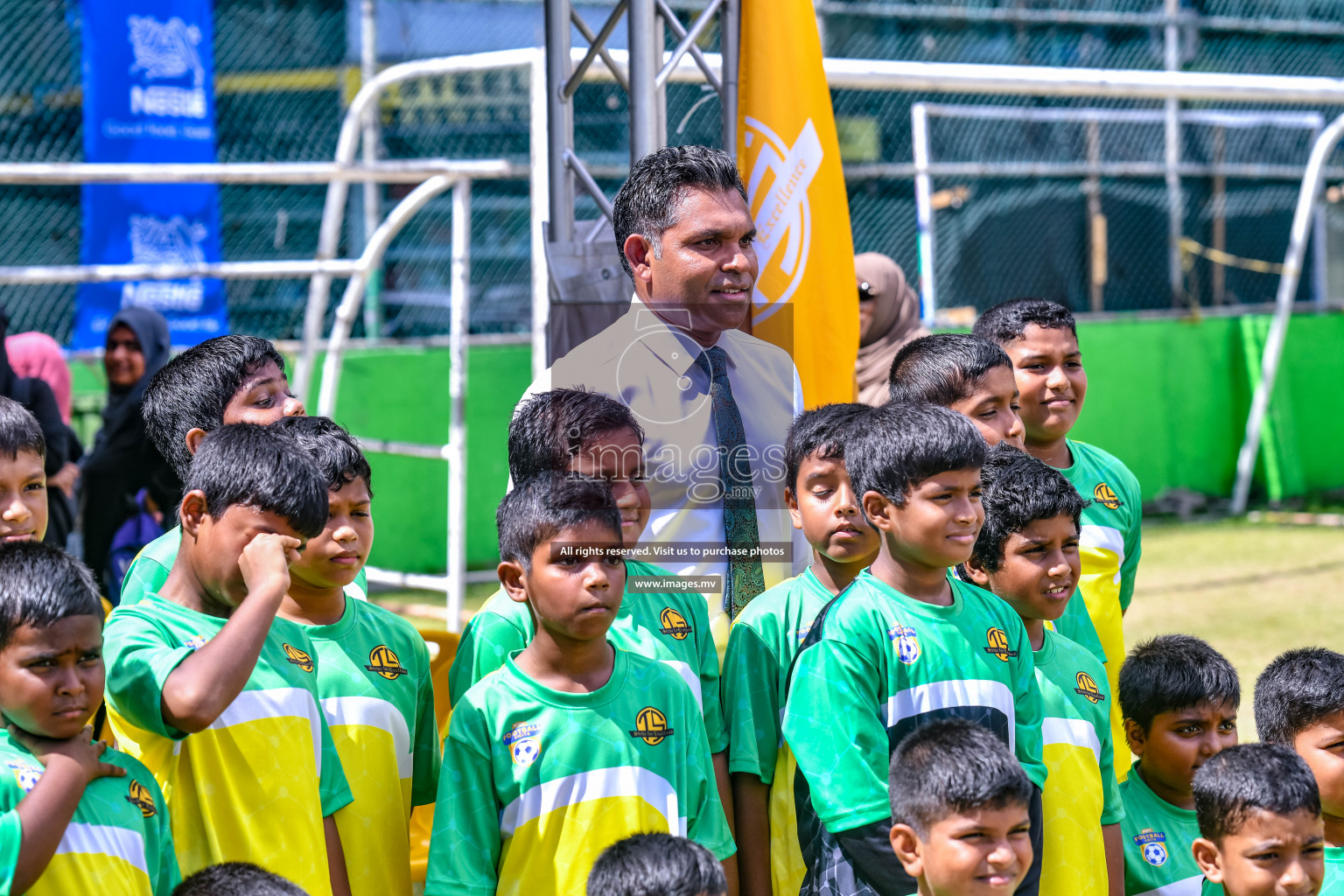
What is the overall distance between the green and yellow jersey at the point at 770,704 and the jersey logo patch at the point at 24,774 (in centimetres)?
117

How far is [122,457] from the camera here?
496 cm

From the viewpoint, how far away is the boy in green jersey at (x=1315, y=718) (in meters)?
2.74

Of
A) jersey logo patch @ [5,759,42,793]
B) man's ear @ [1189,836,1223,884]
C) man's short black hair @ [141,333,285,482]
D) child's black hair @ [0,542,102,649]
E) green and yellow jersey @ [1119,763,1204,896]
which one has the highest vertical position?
man's short black hair @ [141,333,285,482]

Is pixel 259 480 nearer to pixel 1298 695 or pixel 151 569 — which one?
pixel 151 569

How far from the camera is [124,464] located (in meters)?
4.95

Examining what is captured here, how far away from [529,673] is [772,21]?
205 cm

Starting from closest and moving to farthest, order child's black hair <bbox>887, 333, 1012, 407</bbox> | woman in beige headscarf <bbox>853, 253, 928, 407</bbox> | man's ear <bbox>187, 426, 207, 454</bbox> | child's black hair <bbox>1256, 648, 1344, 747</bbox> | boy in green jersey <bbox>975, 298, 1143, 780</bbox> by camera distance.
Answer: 1. man's ear <bbox>187, 426, 207, 454</bbox>
2. child's black hair <bbox>1256, 648, 1344, 747</bbox>
3. child's black hair <bbox>887, 333, 1012, 407</bbox>
4. boy in green jersey <bbox>975, 298, 1143, 780</bbox>
5. woman in beige headscarf <bbox>853, 253, 928, 407</bbox>

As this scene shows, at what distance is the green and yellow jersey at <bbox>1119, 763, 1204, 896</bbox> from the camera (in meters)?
2.84

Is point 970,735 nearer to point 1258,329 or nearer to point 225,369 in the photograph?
point 225,369

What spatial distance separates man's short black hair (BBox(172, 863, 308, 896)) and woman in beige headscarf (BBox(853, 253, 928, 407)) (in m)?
3.00

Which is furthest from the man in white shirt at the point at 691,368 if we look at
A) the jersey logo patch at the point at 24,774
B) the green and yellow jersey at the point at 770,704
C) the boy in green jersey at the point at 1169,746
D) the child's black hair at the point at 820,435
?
the jersey logo patch at the point at 24,774

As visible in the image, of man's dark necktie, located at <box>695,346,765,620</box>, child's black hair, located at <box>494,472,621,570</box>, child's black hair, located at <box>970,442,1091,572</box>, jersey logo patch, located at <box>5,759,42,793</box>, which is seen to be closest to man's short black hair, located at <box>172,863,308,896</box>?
jersey logo patch, located at <box>5,759,42,793</box>

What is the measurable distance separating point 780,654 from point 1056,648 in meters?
0.60

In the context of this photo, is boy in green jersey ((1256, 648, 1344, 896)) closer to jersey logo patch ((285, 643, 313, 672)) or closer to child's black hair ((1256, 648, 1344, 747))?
child's black hair ((1256, 648, 1344, 747))
